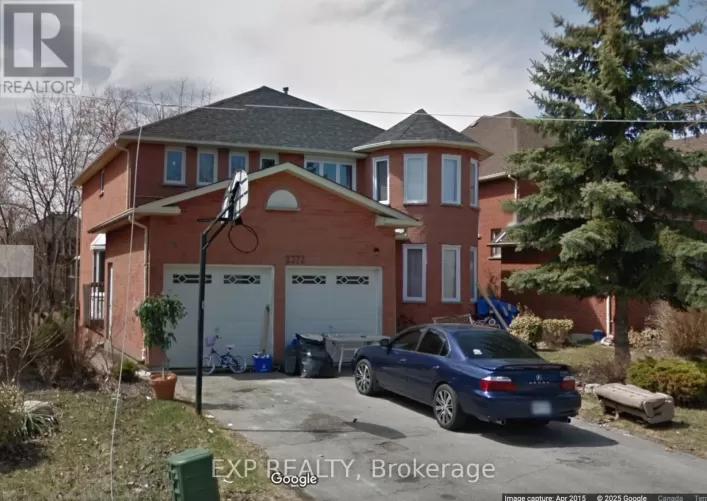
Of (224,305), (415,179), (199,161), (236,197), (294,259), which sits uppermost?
(199,161)

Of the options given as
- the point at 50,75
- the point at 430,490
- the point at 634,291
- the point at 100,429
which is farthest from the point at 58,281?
the point at 430,490

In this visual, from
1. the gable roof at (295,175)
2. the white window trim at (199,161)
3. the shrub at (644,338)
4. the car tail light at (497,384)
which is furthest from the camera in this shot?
the white window trim at (199,161)

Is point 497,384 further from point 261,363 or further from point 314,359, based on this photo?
point 261,363

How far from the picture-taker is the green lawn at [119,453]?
6.98 metres

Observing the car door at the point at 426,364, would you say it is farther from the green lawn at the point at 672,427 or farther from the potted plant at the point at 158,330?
the potted plant at the point at 158,330

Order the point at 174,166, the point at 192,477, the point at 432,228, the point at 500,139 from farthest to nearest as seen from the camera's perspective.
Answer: the point at 500,139
the point at 432,228
the point at 174,166
the point at 192,477

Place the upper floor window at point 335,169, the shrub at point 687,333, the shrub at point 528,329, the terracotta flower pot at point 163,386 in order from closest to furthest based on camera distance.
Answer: the terracotta flower pot at point 163,386
the shrub at point 687,333
the shrub at point 528,329
the upper floor window at point 335,169

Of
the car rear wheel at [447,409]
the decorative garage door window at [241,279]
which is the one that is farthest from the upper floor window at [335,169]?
the car rear wheel at [447,409]

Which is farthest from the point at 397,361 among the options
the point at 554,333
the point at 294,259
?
the point at 554,333

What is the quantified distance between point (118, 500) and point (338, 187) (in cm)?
1096

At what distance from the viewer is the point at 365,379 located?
12.5 m

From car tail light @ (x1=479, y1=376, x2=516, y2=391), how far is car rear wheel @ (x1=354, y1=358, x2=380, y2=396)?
11.0 ft

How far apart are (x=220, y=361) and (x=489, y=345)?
22.9ft

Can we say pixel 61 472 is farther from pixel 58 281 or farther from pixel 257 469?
pixel 58 281
